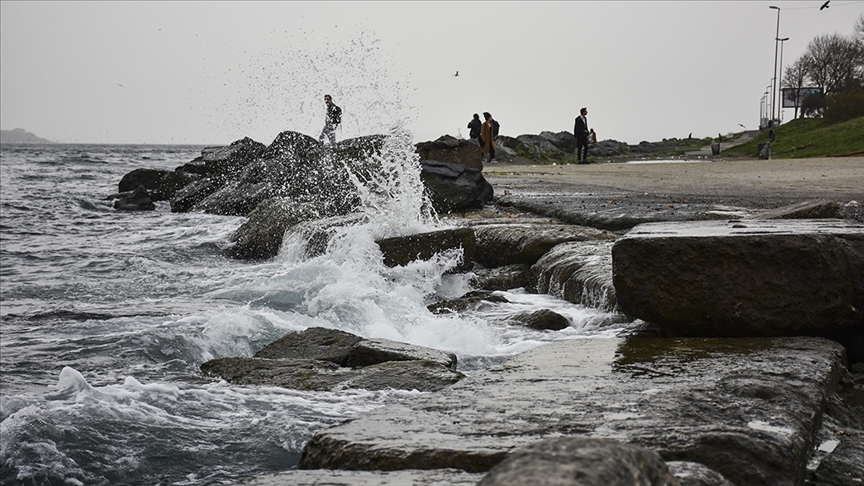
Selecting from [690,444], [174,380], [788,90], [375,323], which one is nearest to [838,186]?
[375,323]

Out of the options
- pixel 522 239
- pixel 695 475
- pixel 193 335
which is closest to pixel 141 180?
pixel 522 239

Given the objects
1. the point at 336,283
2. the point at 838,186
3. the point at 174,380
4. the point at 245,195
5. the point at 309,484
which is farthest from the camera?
the point at 245,195

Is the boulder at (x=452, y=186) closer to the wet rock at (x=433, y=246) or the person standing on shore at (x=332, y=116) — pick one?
the wet rock at (x=433, y=246)

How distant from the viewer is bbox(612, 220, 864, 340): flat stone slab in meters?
3.80

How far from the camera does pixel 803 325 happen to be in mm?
3814

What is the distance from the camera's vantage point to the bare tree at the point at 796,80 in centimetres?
6197

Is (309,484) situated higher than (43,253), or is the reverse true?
(309,484)

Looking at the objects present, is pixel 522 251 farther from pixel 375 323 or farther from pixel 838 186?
pixel 838 186

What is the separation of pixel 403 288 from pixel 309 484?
19.1 feet

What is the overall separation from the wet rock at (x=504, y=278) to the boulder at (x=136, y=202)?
572 inches

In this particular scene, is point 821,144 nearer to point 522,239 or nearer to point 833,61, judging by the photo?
point 522,239

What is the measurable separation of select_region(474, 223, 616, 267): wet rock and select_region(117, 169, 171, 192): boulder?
18543 mm

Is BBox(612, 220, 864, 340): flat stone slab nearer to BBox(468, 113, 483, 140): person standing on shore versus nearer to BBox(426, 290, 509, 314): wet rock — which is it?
BBox(426, 290, 509, 314): wet rock

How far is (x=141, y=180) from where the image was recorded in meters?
24.8
